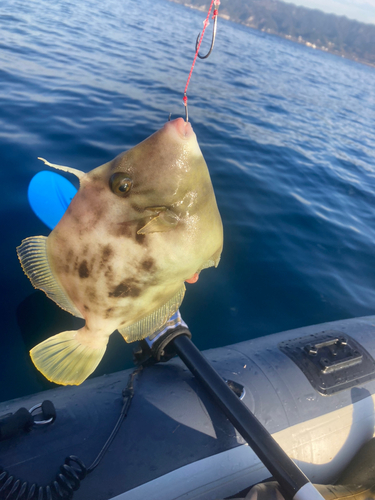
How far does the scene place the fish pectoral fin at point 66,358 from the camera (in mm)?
1822

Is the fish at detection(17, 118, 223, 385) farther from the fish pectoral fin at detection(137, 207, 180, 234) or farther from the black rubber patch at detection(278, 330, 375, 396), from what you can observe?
the black rubber patch at detection(278, 330, 375, 396)

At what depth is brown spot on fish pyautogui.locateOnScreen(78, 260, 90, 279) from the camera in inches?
65.9

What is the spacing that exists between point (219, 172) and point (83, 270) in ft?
19.2

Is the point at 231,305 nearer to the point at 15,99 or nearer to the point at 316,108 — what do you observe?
the point at 15,99

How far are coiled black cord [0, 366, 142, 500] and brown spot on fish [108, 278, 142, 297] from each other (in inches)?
39.7

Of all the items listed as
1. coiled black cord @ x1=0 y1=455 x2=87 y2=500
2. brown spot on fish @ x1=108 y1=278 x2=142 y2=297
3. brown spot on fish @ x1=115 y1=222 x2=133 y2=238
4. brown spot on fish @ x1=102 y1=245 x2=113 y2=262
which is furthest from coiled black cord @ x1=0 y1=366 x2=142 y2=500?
brown spot on fish @ x1=115 y1=222 x2=133 y2=238

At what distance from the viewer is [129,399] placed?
228 centimetres

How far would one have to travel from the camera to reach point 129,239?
1.60 metres

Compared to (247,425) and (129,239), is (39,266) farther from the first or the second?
(247,425)

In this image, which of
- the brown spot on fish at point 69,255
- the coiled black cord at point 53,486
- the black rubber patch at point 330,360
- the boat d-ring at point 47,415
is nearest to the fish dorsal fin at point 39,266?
the brown spot on fish at point 69,255

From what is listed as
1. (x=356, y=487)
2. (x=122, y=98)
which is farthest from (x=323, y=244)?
(x=122, y=98)

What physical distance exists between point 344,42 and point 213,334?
7500 inches

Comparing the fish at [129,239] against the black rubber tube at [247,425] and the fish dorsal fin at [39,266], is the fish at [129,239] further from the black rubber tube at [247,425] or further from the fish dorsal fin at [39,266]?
the black rubber tube at [247,425]

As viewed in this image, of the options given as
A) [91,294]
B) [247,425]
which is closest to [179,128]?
[91,294]
